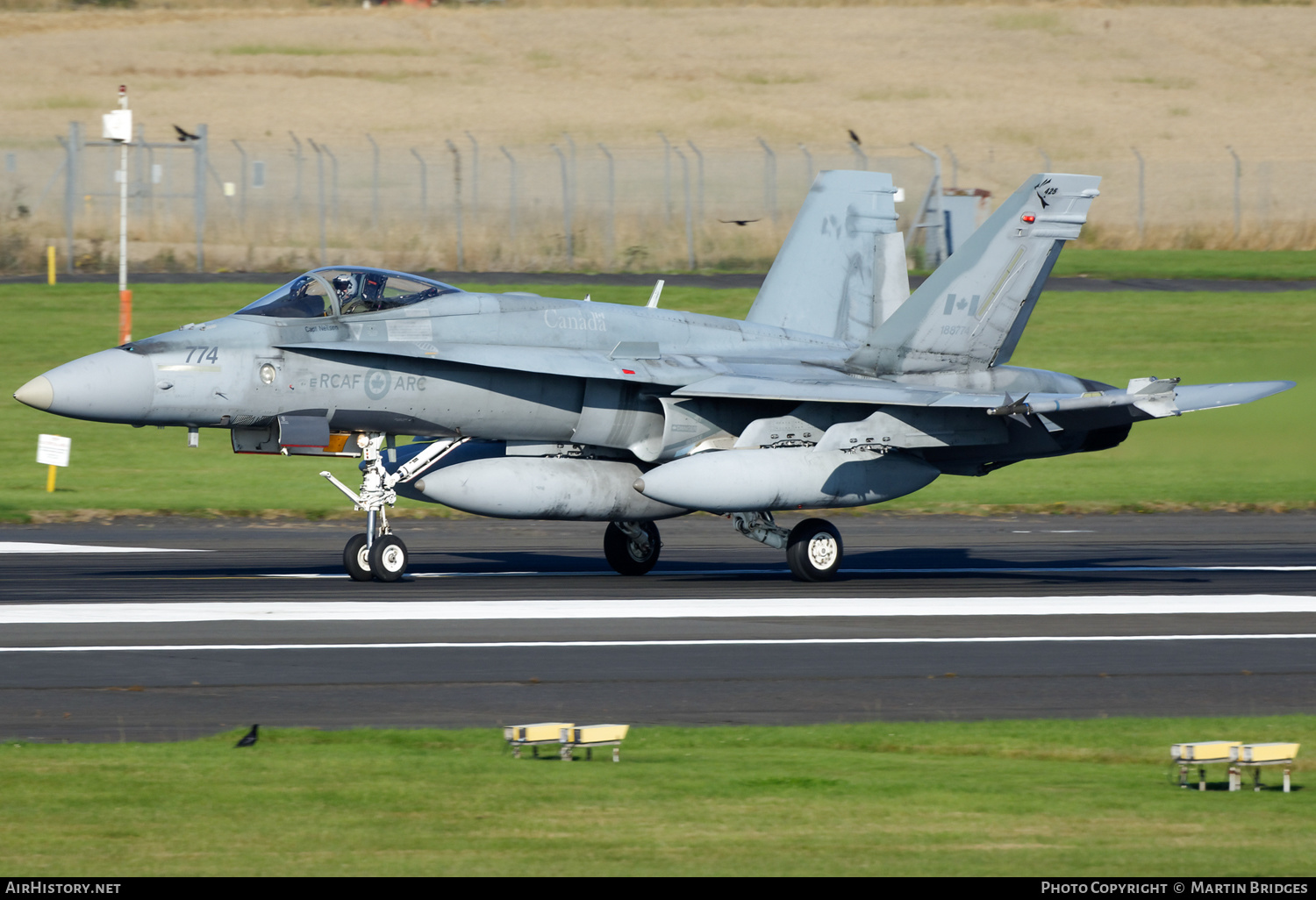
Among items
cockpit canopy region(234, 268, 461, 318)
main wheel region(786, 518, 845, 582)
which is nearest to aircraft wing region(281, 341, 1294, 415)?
cockpit canopy region(234, 268, 461, 318)

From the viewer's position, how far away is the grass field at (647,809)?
22.4ft

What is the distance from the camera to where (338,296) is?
53.7ft

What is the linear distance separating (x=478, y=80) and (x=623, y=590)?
5724 centimetres

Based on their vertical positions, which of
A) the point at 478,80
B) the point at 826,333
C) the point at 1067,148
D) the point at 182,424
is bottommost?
the point at 182,424

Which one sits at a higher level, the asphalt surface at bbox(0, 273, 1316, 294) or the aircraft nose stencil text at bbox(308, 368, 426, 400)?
the asphalt surface at bbox(0, 273, 1316, 294)

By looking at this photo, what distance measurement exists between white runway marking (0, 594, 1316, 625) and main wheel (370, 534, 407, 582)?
122 centimetres

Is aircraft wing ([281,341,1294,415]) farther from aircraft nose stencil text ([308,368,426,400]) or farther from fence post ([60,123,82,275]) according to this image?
fence post ([60,123,82,275])

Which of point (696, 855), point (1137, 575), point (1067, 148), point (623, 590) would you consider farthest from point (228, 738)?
point (1067, 148)

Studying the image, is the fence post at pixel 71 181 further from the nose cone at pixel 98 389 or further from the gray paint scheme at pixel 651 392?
the nose cone at pixel 98 389

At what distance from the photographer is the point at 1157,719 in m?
10.4

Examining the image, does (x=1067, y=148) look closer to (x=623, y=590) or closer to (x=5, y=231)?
(x=5, y=231)

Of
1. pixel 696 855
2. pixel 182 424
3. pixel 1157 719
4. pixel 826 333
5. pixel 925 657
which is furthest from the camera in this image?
pixel 826 333

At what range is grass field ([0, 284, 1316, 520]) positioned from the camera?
23.9 m

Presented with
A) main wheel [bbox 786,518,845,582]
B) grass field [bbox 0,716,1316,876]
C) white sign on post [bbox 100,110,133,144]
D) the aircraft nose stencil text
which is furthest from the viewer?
white sign on post [bbox 100,110,133,144]
